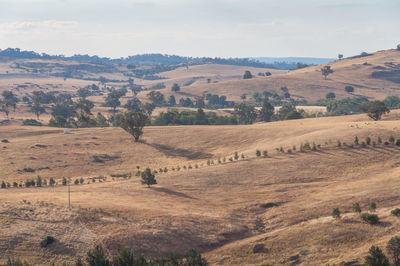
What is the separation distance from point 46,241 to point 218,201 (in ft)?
76.4

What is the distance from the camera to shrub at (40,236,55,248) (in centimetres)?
4094

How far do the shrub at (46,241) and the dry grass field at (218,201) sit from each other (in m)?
0.52

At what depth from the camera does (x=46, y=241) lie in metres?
41.1

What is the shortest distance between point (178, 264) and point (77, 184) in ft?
119

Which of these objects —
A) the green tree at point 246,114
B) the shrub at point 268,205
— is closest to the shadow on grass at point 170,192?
the shrub at point 268,205

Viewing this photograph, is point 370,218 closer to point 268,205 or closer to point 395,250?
point 395,250

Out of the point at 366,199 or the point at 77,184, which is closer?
the point at 366,199

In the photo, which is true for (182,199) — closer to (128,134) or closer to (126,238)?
(126,238)

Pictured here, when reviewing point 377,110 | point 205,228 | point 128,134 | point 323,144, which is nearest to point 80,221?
point 205,228

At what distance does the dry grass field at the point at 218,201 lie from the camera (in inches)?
1620

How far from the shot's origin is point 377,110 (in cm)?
9831

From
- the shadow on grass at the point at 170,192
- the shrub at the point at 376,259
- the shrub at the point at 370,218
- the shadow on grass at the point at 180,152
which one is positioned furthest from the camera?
the shadow on grass at the point at 180,152

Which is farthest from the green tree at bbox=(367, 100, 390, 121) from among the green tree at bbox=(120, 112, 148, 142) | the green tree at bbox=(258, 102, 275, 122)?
the green tree at bbox=(120, 112, 148, 142)

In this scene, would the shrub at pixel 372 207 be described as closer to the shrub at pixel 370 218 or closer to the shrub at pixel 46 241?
the shrub at pixel 370 218
